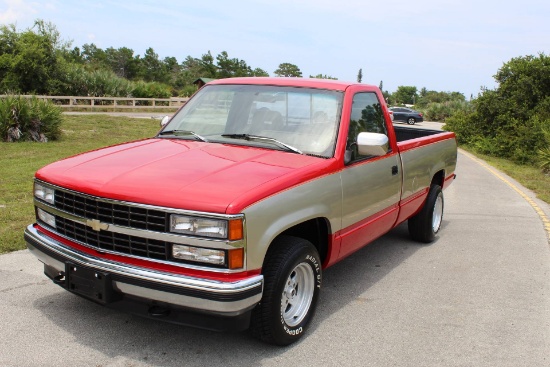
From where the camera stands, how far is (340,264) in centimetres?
622

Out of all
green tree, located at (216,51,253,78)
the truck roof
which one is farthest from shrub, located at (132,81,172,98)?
green tree, located at (216,51,253,78)

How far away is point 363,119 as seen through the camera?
5348 millimetres

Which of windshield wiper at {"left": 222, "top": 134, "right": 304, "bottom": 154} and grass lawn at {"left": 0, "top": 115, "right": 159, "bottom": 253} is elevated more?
windshield wiper at {"left": 222, "top": 134, "right": 304, "bottom": 154}

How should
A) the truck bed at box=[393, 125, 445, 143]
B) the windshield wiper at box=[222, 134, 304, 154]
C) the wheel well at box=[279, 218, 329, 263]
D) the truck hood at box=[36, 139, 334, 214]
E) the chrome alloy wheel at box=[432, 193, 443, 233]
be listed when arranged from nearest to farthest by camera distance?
the truck hood at box=[36, 139, 334, 214] → the wheel well at box=[279, 218, 329, 263] → the windshield wiper at box=[222, 134, 304, 154] → the chrome alloy wheel at box=[432, 193, 443, 233] → the truck bed at box=[393, 125, 445, 143]

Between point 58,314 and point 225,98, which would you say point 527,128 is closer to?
point 225,98

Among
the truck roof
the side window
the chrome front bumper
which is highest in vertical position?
the truck roof

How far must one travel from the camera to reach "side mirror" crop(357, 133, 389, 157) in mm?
4621

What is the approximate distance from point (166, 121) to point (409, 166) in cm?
267

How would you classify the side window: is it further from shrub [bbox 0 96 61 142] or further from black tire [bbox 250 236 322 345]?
shrub [bbox 0 96 61 142]

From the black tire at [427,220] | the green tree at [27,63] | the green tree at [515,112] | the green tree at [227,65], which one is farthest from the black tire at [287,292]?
the green tree at [227,65]

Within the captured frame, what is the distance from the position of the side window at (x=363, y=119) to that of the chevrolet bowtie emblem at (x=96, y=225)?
2068 millimetres

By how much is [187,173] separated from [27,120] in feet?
45.9

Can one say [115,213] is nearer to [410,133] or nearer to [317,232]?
[317,232]

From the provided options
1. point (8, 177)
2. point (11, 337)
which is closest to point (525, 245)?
point (11, 337)
